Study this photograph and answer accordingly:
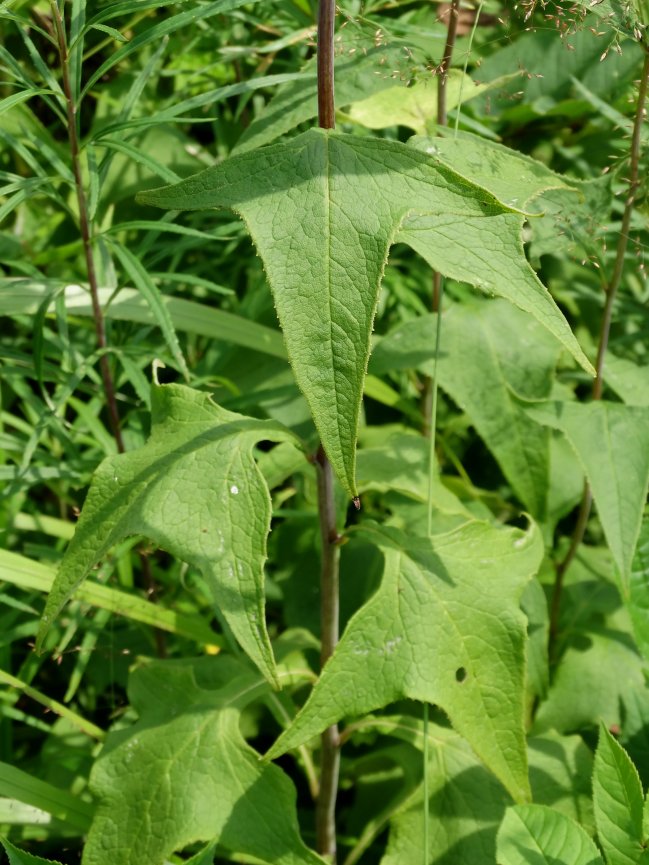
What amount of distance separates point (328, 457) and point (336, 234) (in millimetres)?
215

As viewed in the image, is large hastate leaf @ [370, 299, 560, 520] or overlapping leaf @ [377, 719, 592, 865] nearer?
overlapping leaf @ [377, 719, 592, 865]

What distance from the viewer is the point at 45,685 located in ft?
5.96

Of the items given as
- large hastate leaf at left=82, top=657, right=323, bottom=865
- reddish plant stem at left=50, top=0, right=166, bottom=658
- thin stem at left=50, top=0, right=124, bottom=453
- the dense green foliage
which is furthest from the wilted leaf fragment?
thin stem at left=50, top=0, right=124, bottom=453

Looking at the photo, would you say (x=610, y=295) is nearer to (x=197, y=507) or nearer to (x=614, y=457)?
(x=614, y=457)

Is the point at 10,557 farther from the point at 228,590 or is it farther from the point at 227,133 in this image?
the point at 227,133

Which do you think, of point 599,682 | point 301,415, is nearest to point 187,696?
point 301,415

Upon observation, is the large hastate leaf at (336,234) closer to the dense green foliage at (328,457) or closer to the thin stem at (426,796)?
the dense green foliage at (328,457)

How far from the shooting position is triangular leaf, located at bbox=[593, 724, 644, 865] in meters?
1.13

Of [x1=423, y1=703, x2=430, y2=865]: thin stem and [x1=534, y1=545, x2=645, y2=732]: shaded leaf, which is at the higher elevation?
[x1=423, y1=703, x2=430, y2=865]: thin stem

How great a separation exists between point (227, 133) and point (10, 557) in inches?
43.3

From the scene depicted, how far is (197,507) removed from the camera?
1.08 m

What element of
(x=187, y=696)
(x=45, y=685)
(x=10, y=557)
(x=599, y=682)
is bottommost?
(x=45, y=685)

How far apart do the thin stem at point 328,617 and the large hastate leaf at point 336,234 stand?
1.02 ft

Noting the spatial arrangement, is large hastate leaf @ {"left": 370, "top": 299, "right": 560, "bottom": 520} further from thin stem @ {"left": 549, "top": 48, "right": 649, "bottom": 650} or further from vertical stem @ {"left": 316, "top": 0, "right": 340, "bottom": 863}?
vertical stem @ {"left": 316, "top": 0, "right": 340, "bottom": 863}
